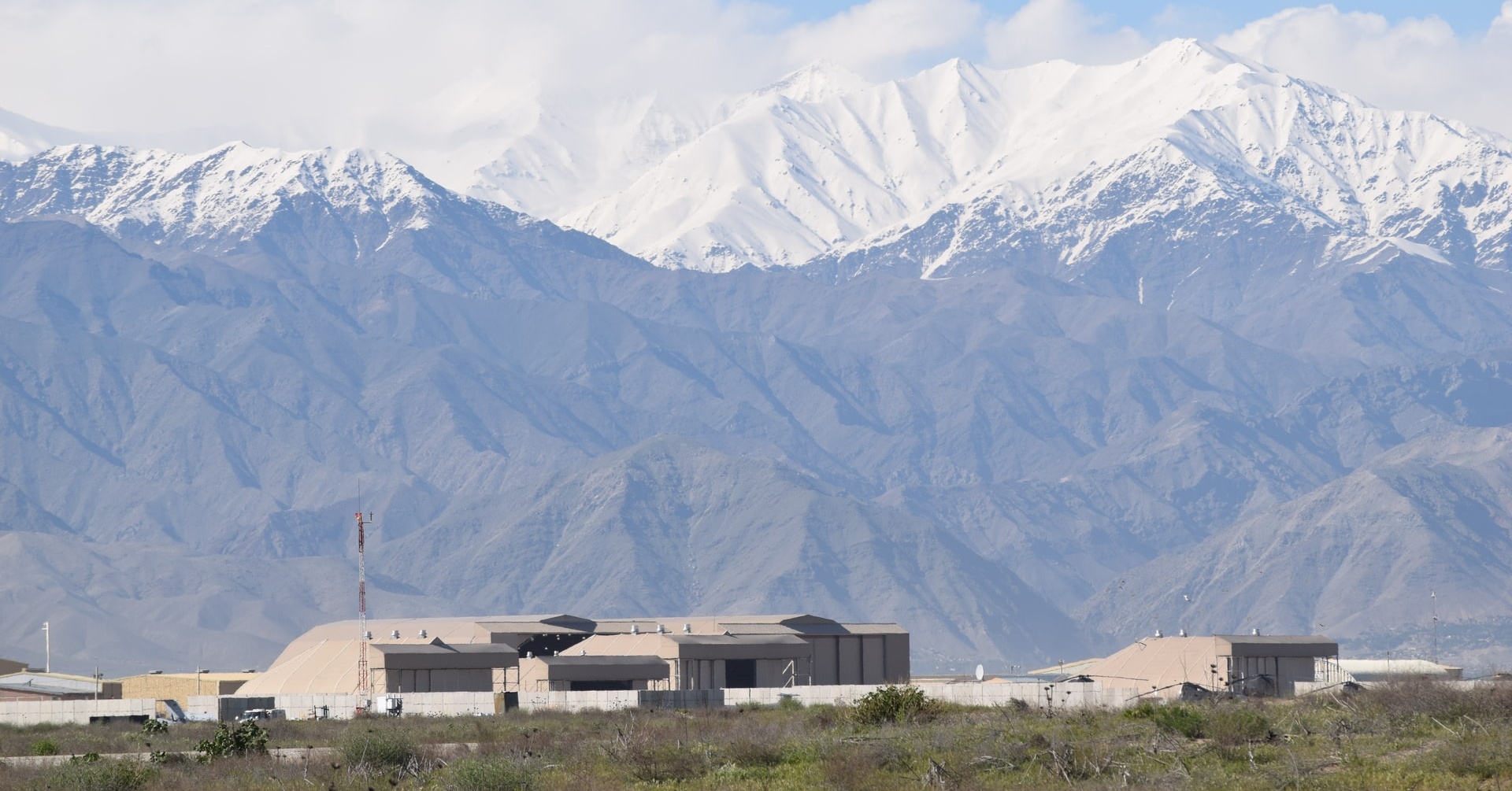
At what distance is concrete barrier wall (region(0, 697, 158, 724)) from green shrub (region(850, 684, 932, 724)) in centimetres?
3878

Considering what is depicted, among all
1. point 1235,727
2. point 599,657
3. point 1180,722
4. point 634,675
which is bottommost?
point 1235,727

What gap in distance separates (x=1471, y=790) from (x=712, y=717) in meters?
40.0

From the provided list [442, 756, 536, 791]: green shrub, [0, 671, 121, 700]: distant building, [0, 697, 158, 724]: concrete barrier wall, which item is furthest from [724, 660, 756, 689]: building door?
[442, 756, 536, 791]: green shrub

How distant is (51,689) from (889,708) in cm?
6909

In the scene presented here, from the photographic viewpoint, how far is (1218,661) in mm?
130500

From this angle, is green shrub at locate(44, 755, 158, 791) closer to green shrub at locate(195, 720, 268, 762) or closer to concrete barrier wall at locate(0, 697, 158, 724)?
green shrub at locate(195, 720, 268, 762)

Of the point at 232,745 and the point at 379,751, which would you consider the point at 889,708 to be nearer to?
the point at 379,751

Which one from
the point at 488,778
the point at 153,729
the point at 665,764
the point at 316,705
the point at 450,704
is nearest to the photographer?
the point at 488,778

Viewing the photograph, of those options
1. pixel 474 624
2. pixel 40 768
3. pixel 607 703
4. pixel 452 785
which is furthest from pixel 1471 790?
pixel 474 624

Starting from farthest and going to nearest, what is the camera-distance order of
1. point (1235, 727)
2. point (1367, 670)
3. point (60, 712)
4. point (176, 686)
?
1. point (176, 686)
2. point (1367, 670)
3. point (60, 712)
4. point (1235, 727)

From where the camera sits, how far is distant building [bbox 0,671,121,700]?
123188mm

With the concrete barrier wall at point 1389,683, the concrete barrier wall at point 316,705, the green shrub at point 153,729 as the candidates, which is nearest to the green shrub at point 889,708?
the concrete barrier wall at point 1389,683

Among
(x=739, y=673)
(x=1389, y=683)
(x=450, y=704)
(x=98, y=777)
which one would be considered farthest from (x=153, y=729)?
(x=739, y=673)

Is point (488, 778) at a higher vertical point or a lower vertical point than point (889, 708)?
lower
